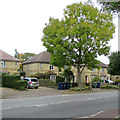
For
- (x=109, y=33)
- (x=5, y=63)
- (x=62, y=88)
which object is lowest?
(x=62, y=88)

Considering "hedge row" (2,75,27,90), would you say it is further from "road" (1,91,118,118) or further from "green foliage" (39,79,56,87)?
"road" (1,91,118,118)

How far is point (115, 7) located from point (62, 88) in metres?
22.7

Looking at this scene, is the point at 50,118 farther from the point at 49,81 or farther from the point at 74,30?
the point at 49,81

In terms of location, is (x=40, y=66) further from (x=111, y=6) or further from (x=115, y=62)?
(x=111, y=6)

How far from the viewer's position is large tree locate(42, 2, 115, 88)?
26.3m

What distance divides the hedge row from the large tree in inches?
238

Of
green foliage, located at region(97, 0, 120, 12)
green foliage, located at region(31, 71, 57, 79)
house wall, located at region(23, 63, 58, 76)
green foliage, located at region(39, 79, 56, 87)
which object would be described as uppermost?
green foliage, located at region(97, 0, 120, 12)

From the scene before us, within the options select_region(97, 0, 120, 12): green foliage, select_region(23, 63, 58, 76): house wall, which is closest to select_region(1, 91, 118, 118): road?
select_region(97, 0, 120, 12): green foliage

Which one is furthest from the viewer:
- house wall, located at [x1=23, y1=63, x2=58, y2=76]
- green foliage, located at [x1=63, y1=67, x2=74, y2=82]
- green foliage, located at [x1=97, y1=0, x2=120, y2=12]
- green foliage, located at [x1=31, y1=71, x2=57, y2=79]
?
house wall, located at [x1=23, y1=63, x2=58, y2=76]

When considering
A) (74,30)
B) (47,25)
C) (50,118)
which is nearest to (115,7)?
(50,118)

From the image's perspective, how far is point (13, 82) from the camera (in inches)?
1027

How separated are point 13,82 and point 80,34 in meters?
10.7

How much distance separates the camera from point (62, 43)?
2744 cm

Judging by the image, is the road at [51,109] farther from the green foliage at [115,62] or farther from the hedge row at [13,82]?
the green foliage at [115,62]
